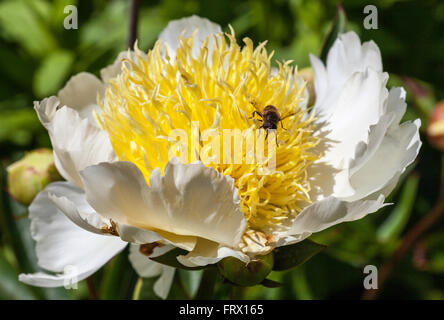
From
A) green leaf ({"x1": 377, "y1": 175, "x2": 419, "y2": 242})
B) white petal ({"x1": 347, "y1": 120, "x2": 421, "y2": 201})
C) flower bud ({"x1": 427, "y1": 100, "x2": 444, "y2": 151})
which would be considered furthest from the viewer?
green leaf ({"x1": 377, "y1": 175, "x2": 419, "y2": 242})

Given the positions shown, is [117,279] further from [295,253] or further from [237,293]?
[295,253]

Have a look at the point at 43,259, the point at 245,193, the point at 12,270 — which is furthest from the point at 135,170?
the point at 12,270

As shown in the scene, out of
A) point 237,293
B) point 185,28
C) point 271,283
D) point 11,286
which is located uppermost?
point 185,28

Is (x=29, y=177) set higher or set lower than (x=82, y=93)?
lower

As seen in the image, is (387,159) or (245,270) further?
(387,159)

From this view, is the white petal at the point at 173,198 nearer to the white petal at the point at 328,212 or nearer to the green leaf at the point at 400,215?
the white petal at the point at 328,212

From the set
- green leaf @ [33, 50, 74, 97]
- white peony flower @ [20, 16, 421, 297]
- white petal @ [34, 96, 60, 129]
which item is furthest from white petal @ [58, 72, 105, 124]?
green leaf @ [33, 50, 74, 97]

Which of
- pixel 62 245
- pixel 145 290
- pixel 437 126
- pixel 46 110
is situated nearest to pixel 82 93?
pixel 46 110

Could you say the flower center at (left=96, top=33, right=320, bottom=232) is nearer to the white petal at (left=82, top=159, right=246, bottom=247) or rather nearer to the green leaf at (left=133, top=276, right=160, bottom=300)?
the white petal at (left=82, top=159, right=246, bottom=247)
